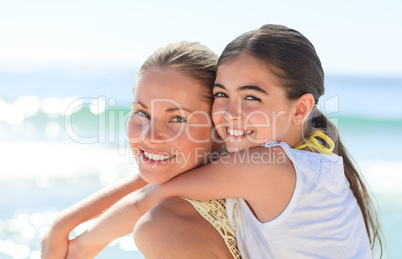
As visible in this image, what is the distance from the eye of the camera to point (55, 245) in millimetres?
2566

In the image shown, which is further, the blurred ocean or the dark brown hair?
the blurred ocean

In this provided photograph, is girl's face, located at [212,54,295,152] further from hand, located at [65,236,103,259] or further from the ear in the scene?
hand, located at [65,236,103,259]

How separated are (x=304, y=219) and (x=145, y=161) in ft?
2.71

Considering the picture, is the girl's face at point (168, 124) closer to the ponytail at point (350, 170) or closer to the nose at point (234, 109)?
the nose at point (234, 109)

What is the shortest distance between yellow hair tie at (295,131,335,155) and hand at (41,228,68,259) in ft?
4.56

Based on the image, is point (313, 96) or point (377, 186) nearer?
point (313, 96)

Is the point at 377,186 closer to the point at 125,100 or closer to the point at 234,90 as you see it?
the point at 234,90

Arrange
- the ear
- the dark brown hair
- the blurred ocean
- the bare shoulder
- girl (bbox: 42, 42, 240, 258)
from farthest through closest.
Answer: the blurred ocean → the ear → the dark brown hair → girl (bbox: 42, 42, 240, 258) → the bare shoulder

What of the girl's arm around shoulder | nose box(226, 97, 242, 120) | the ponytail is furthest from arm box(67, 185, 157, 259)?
the ponytail

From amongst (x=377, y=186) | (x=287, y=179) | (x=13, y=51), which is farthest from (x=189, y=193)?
(x=13, y=51)

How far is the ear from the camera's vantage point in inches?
95.7

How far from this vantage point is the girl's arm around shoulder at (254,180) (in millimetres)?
2119

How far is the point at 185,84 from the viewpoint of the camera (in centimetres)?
229

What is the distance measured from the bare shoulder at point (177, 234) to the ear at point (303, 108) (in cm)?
74
